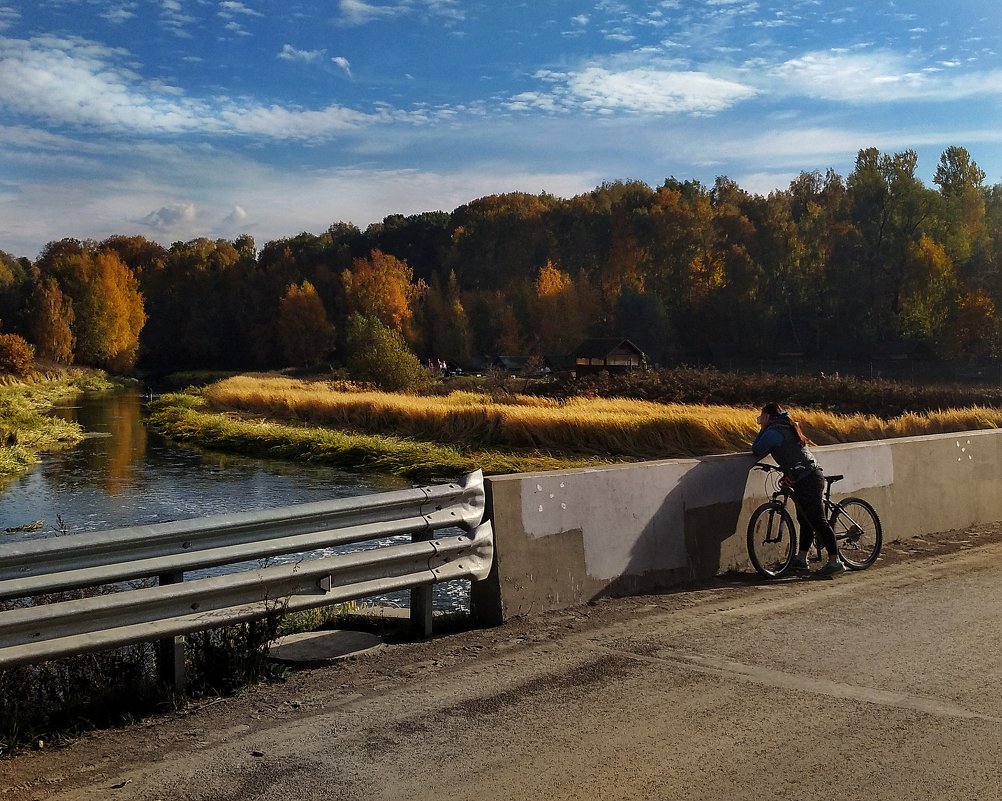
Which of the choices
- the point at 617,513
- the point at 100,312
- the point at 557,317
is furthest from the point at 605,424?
the point at 100,312

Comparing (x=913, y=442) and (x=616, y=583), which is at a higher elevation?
(x=913, y=442)

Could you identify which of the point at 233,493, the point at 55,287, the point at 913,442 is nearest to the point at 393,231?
the point at 55,287

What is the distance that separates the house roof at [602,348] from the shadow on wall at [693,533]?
4833 centimetres

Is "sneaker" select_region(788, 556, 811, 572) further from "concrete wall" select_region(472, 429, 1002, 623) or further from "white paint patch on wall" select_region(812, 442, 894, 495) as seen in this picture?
"white paint patch on wall" select_region(812, 442, 894, 495)

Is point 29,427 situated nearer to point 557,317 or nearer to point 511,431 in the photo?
point 511,431

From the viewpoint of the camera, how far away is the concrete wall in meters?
7.11

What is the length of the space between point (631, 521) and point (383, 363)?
149ft

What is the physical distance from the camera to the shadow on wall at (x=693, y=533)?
26.1 feet

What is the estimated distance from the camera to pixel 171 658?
5578 millimetres

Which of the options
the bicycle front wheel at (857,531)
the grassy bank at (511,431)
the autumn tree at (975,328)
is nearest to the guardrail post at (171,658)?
the bicycle front wheel at (857,531)

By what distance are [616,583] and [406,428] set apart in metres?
28.2

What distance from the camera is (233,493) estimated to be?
23344 millimetres

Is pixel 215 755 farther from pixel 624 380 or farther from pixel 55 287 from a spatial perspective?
pixel 55 287

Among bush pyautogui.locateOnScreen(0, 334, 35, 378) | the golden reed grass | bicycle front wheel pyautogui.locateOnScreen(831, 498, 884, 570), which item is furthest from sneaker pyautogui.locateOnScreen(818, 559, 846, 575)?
bush pyautogui.locateOnScreen(0, 334, 35, 378)
